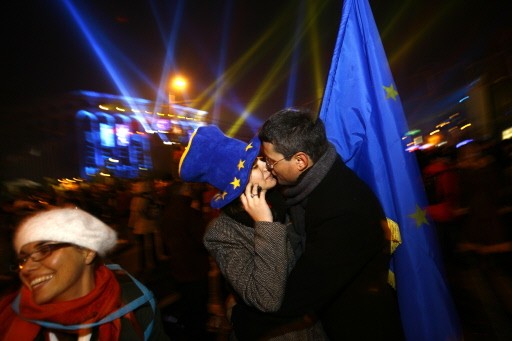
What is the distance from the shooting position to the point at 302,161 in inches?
83.6

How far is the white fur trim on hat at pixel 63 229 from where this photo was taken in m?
2.12

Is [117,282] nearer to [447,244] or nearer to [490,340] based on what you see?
[490,340]

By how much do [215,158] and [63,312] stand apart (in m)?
1.26

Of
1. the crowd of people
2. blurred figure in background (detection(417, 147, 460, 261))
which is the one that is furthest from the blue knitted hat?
blurred figure in background (detection(417, 147, 460, 261))

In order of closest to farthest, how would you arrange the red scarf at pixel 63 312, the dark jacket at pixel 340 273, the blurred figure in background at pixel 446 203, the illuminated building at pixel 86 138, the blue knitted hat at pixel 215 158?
1. the dark jacket at pixel 340 273
2. the red scarf at pixel 63 312
3. the blue knitted hat at pixel 215 158
4. the blurred figure in background at pixel 446 203
5. the illuminated building at pixel 86 138

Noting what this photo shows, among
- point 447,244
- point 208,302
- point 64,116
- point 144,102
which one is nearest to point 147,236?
point 208,302

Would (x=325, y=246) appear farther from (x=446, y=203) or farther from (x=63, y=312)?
(x=446, y=203)

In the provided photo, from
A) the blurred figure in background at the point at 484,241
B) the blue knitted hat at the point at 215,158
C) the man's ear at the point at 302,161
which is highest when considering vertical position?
the blue knitted hat at the point at 215,158

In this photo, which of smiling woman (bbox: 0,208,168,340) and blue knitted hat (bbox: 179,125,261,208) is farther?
blue knitted hat (bbox: 179,125,261,208)

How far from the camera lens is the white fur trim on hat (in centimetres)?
212

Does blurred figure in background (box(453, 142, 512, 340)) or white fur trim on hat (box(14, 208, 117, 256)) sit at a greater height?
white fur trim on hat (box(14, 208, 117, 256))

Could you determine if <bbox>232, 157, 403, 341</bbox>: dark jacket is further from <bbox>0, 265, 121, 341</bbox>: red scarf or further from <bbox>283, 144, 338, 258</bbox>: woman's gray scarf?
<bbox>0, 265, 121, 341</bbox>: red scarf

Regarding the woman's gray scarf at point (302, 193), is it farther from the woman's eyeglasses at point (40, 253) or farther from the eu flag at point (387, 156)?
the woman's eyeglasses at point (40, 253)

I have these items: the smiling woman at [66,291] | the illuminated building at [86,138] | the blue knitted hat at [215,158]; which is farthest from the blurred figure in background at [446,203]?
the illuminated building at [86,138]
